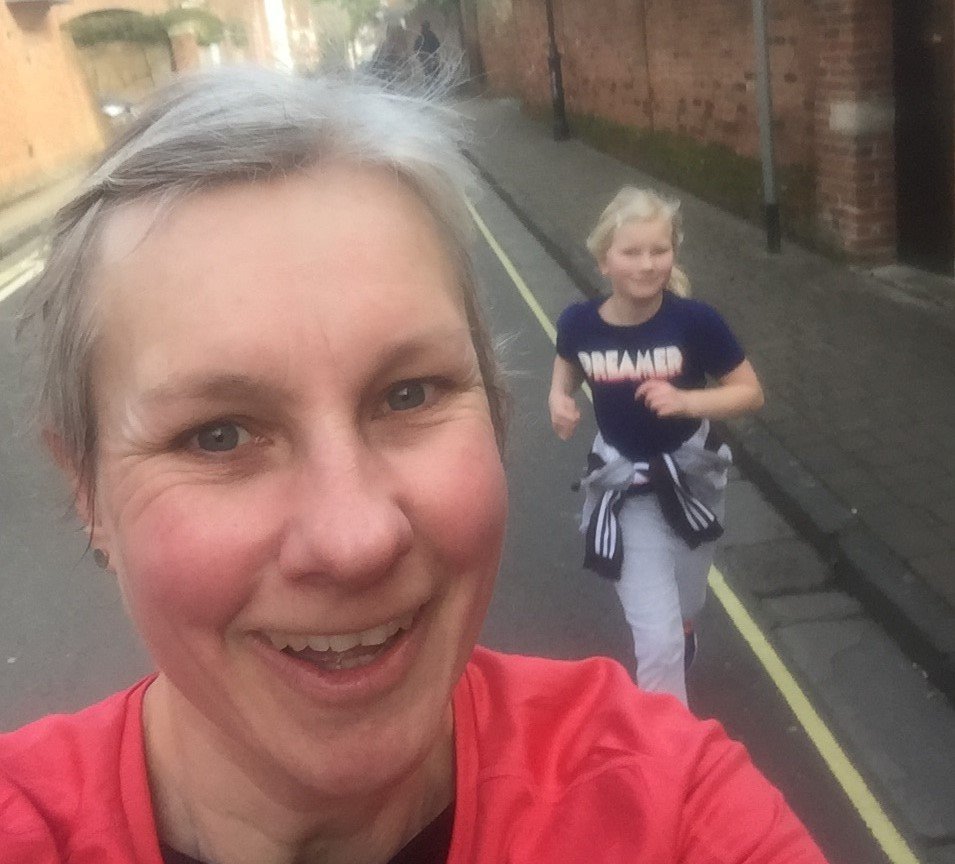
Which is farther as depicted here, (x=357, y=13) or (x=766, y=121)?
(x=357, y=13)

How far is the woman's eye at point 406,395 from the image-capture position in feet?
3.84

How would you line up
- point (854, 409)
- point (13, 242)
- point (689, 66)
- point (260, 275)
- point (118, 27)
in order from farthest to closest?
point (118, 27), point (13, 242), point (689, 66), point (854, 409), point (260, 275)

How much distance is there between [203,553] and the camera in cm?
108

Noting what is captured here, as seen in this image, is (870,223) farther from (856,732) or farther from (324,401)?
(324,401)

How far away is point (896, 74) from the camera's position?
341 inches

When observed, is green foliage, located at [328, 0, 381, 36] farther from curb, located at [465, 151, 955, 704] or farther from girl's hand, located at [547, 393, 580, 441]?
curb, located at [465, 151, 955, 704]

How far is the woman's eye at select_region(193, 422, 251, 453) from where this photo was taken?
1117mm

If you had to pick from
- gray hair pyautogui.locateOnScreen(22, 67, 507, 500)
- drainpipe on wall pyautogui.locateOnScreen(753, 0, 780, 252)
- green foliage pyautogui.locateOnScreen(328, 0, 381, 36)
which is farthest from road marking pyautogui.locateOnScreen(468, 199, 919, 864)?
drainpipe on wall pyautogui.locateOnScreen(753, 0, 780, 252)

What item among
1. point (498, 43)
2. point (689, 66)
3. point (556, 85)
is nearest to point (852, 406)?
point (689, 66)

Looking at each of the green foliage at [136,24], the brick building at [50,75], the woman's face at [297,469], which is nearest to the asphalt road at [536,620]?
the woman's face at [297,469]

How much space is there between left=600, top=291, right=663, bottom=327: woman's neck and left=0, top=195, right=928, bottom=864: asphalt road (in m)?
0.36

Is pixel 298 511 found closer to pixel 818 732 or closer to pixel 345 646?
pixel 345 646

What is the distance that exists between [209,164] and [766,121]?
884 centimetres

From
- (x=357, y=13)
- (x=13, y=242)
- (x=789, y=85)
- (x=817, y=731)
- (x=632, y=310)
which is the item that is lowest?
(x=817, y=731)
